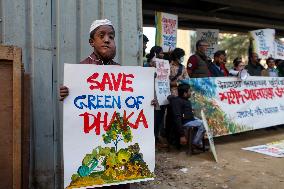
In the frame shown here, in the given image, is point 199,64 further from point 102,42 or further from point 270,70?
point 102,42

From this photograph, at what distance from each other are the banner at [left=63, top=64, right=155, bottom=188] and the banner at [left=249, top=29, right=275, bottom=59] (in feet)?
23.2

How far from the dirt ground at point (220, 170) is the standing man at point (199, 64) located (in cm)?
141

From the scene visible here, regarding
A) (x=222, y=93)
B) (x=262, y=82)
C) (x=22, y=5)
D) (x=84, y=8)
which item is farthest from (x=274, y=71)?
(x=22, y=5)

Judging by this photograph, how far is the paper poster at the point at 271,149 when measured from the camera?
21.1ft

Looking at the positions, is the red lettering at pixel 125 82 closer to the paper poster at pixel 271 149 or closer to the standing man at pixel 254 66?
the paper poster at pixel 271 149

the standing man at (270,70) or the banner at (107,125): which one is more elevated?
the standing man at (270,70)

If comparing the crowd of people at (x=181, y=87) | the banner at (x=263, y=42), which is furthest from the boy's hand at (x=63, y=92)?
the banner at (x=263, y=42)

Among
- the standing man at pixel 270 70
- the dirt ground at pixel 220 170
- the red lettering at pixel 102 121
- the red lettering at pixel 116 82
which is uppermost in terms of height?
the standing man at pixel 270 70

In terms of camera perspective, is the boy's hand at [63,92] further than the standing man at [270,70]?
No

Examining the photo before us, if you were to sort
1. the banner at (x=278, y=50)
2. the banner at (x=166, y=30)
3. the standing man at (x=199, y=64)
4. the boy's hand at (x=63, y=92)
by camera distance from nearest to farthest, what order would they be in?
the boy's hand at (x=63, y=92)
the standing man at (x=199, y=64)
the banner at (x=166, y=30)
the banner at (x=278, y=50)

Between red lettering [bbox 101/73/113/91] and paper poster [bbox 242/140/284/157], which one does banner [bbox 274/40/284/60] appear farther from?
red lettering [bbox 101/73/113/91]

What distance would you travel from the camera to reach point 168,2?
9359mm

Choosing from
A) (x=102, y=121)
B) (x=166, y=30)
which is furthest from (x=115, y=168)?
(x=166, y=30)

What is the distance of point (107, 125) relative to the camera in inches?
125
